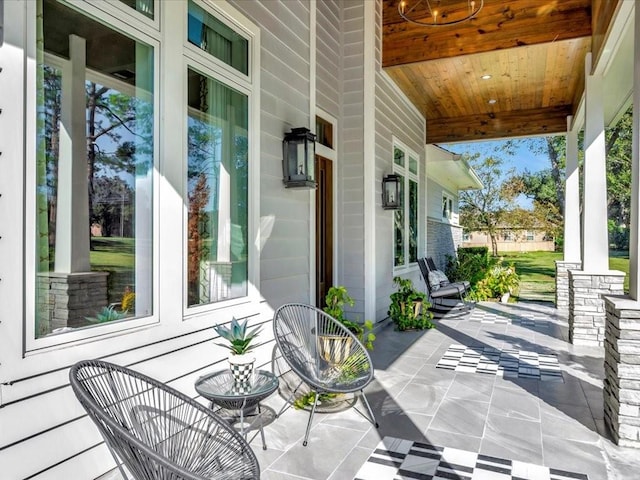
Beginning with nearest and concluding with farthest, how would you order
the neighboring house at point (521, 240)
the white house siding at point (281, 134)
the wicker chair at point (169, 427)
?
1. the wicker chair at point (169, 427)
2. the white house siding at point (281, 134)
3. the neighboring house at point (521, 240)

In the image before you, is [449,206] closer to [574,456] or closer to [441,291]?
[441,291]

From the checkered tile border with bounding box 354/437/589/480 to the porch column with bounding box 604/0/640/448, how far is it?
61cm

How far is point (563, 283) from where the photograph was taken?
7.54 metres

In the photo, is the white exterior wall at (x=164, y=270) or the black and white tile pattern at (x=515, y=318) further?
the black and white tile pattern at (x=515, y=318)

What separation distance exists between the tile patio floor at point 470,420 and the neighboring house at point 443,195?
5323 millimetres

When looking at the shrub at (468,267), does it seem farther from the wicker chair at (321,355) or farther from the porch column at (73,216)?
the porch column at (73,216)

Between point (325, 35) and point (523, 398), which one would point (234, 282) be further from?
point (325, 35)

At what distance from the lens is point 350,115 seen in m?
5.96

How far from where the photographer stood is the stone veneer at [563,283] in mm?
7293

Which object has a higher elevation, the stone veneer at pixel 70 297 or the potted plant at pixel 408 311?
the stone veneer at pixel 70 297

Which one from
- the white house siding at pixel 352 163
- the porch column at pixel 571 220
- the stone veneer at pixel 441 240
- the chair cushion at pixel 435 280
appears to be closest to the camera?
the white house siding at pixel 352 163

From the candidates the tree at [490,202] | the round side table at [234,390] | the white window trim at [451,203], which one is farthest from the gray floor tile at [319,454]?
the tree at [490,202]

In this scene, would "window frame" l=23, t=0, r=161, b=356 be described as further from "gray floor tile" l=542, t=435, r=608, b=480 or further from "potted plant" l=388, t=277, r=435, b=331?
"potted plant" l=388, t=277, r=435, b=331

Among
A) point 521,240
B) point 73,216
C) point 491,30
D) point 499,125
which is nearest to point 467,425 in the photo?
point 73,216
